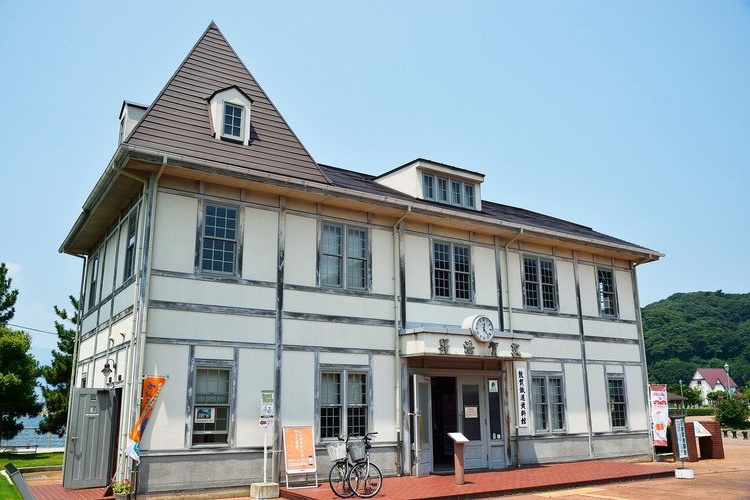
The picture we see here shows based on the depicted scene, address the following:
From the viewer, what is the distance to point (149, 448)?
11492 millimetres

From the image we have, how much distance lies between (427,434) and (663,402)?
9208 mm

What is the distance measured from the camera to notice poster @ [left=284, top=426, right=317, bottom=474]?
12.6 meters

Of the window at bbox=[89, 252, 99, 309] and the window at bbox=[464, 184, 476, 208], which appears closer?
the window at bbox=[89, 252, 99, 309]

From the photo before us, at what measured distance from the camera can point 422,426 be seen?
1505cm

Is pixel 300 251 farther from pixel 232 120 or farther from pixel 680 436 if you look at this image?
pixel 680 436

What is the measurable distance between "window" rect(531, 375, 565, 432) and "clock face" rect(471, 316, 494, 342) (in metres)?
3.13

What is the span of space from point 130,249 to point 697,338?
12570 cm

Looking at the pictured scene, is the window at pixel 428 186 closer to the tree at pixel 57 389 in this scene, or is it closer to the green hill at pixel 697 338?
the tree at pixel 57 389

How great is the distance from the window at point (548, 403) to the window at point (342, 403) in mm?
5855

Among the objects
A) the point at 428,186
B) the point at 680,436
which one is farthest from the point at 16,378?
the point at 680,436

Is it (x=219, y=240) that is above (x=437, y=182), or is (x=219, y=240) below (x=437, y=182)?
below

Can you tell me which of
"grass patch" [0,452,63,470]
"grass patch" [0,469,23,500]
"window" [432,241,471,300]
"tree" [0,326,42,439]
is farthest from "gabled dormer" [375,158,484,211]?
"tree" [0,326,42,439]

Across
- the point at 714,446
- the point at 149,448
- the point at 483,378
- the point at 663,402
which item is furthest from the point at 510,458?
the point at 149,448

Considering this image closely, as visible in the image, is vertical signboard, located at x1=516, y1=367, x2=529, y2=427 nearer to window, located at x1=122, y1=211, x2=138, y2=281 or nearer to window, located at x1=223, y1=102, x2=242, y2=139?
window, located at x1=223, y1=102, x2=242, y2=139
